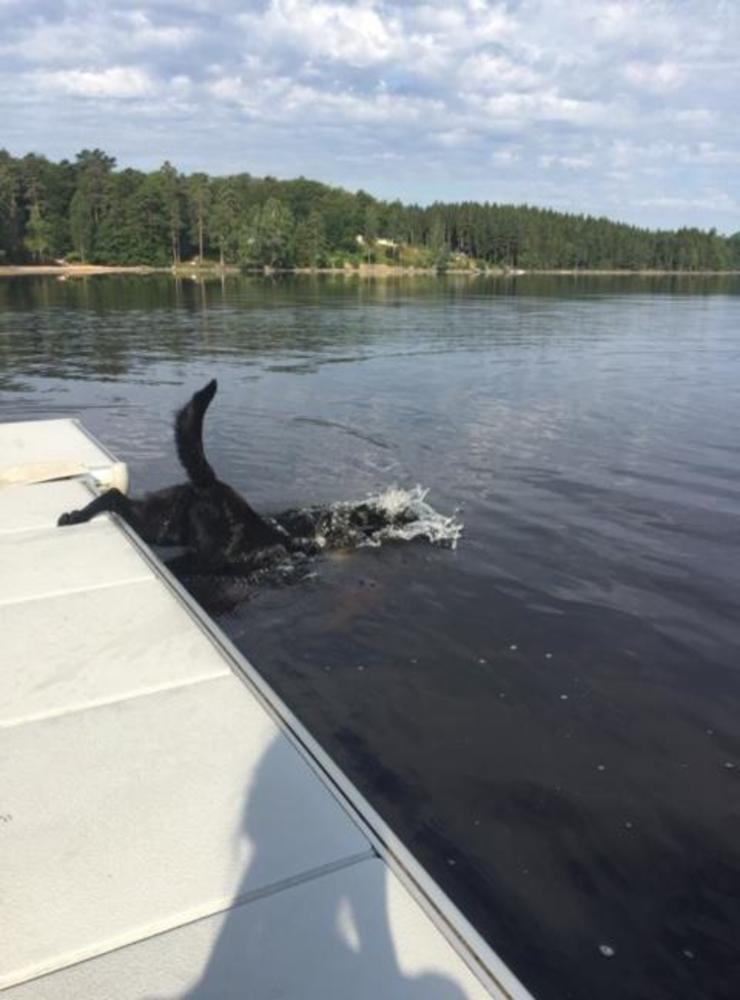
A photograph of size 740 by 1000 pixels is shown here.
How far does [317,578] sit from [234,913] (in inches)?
253

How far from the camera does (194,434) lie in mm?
8406

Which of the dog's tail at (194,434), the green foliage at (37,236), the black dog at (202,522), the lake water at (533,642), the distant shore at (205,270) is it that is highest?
the green foliage at (37,236)

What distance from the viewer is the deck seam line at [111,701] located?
15.4 ft

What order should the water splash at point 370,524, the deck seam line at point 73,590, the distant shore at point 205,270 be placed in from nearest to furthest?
the deck seam line at point 73,590 → the water splash at point 370,524 → the distant shore at point 205,270

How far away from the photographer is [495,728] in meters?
6.66

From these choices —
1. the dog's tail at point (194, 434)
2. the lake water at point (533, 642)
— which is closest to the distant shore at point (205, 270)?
the lake water at point (533, 642)

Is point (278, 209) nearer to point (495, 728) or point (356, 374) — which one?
point (356, 374)

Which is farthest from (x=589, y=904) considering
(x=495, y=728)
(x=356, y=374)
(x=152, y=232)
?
(x=152, y=232)

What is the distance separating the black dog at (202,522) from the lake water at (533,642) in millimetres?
685

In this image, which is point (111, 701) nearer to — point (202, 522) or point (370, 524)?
point (202, 522)

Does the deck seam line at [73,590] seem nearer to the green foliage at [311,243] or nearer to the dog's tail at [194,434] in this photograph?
the dog's tail at [194,434]

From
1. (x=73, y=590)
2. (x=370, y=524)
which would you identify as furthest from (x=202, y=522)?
(x=73, y=590)

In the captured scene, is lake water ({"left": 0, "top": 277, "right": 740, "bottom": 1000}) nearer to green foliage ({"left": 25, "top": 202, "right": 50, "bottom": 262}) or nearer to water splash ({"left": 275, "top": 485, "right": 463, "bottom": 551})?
water splash ({"left": 275, "top": 485, "right": 463, "bottom": 551})

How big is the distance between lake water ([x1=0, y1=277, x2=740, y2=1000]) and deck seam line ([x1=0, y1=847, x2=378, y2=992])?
1.61m
